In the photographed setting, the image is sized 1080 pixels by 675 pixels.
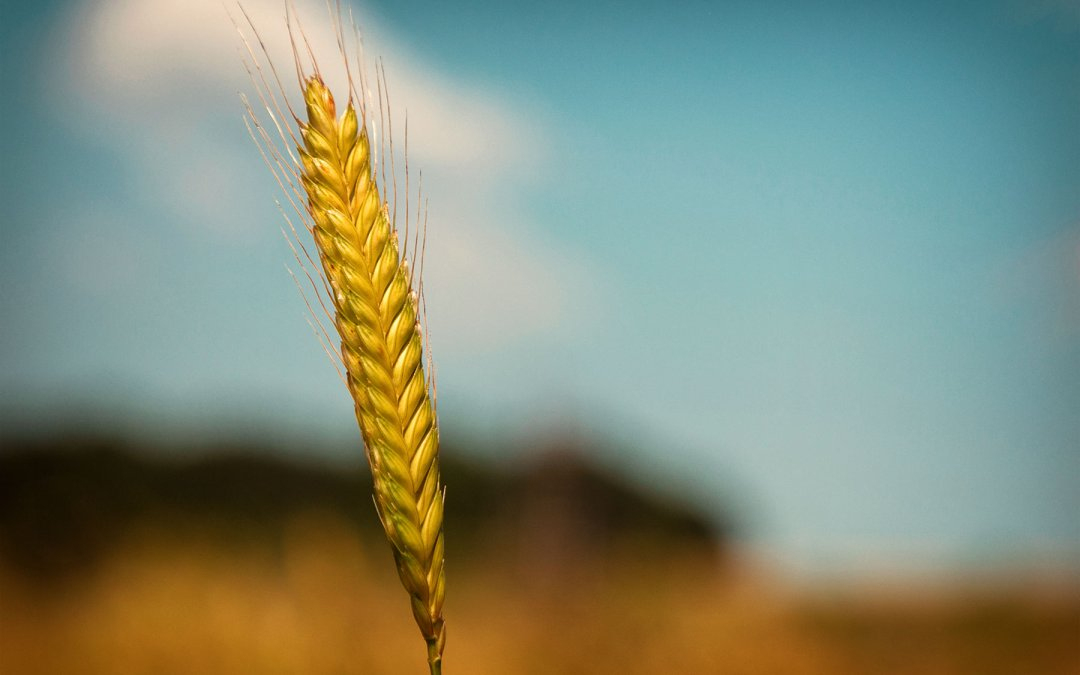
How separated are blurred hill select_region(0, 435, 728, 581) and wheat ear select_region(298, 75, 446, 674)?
6.03 ft

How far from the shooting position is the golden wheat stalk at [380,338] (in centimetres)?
56

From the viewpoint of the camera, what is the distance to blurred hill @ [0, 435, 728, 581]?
2760 millimetres

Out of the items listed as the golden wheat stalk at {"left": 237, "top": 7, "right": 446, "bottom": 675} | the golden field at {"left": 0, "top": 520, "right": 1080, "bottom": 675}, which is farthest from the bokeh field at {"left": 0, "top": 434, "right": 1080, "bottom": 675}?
the golden wheat stalk at {"left": 237, "top": 7, "right": 446, "bottom": 675}

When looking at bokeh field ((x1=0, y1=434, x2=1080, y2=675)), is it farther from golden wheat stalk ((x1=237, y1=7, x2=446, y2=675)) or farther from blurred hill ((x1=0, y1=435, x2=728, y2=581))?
A: golden wheat stalk ((x1=237, y1=7, x2=446, y2=675))

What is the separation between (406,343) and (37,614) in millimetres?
2019

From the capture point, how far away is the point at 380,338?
598mm

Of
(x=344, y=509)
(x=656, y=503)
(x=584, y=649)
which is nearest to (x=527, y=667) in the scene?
(x=584, y=649)

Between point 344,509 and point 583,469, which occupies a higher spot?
point 583,469

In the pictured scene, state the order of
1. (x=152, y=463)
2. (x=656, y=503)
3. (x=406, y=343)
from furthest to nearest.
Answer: (x=656, y=503)
(x=152, y=463)
(x=406, y=343)

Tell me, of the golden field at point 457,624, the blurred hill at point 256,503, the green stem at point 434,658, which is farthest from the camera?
the blurred hill at point 256,503

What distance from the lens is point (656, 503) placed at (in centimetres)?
525

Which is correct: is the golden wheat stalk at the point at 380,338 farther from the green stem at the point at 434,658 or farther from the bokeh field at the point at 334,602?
the bokeh field at the point at 334,602

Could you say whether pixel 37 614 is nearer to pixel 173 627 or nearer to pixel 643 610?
pixel 173 627

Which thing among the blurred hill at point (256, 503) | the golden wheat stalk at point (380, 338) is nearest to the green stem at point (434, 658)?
the golden wheat stalk at point (380, 338)
